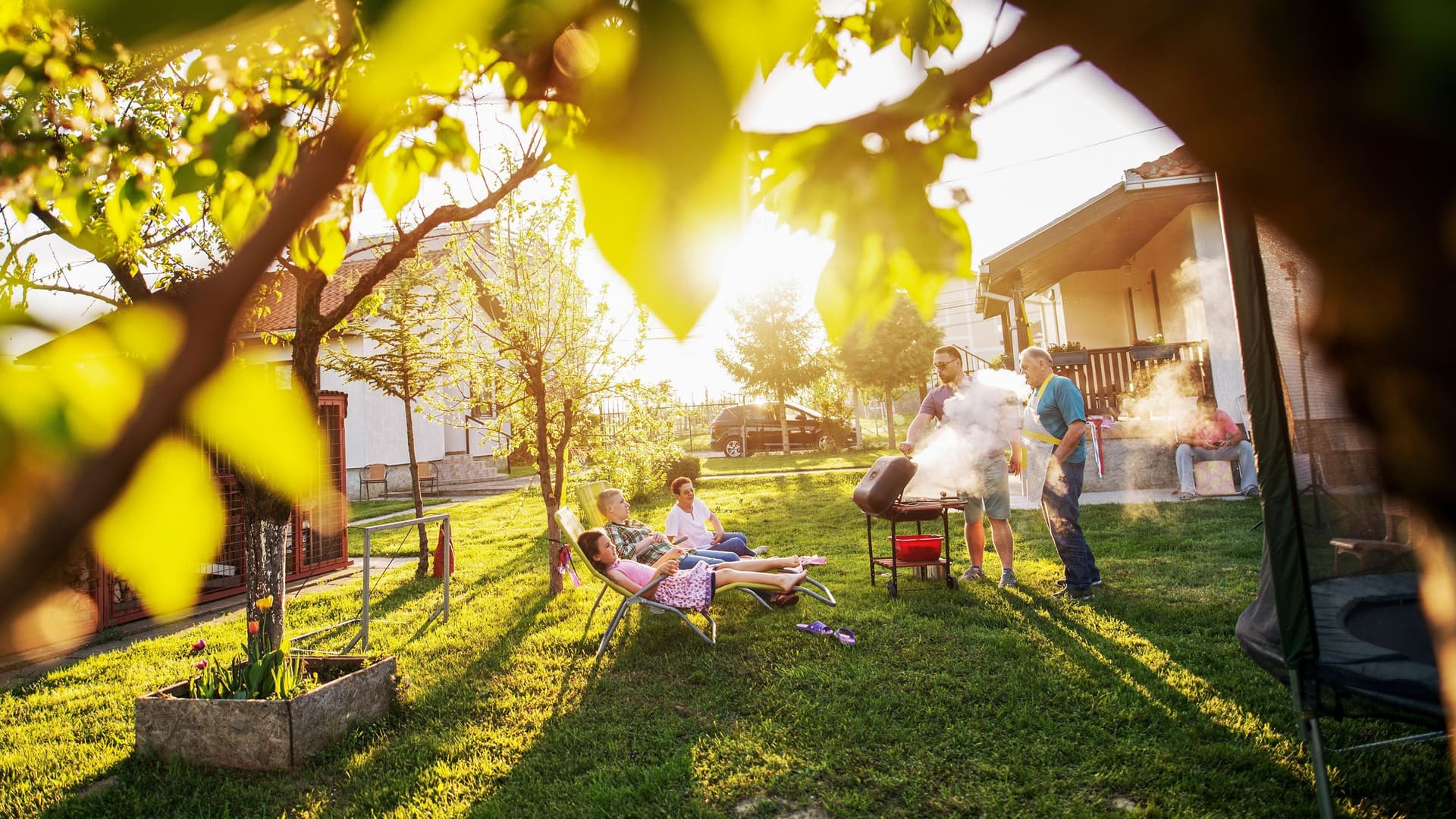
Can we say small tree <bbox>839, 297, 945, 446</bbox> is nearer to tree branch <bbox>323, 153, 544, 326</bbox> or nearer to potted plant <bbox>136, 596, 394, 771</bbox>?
potted plant <bbox>136, 596, 394, 771</bbox>

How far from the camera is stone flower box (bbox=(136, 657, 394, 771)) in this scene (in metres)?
3.43

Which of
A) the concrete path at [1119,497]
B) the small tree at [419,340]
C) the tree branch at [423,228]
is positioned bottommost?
the concrete path at [1119,497]

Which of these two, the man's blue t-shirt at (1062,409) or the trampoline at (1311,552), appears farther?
the man's blue t-shirt at (1062,409)

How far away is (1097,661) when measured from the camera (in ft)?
13.5

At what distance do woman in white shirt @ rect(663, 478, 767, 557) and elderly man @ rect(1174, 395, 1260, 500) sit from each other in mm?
5531

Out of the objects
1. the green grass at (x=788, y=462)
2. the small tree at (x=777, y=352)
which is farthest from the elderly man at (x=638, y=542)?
the small tree at (x=777, y=352)

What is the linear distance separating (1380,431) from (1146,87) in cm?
19

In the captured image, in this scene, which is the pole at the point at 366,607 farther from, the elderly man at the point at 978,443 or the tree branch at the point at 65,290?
the tree branch at the point at 65,290

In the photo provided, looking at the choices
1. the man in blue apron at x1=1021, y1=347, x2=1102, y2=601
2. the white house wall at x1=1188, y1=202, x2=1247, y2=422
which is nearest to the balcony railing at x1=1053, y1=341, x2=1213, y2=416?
the white house wall at x1=1188, y1=202, x2=1247, y2=422

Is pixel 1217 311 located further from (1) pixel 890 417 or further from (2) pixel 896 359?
(2) pixel 896 359

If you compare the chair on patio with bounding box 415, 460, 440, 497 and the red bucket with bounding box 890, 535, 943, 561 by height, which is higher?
the chair on patio with bounding box 415, 460, 440, 497

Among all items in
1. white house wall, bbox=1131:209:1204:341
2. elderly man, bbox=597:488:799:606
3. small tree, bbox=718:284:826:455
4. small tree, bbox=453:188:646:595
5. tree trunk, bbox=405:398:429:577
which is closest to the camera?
elderly man, bbox=597:488:799:606

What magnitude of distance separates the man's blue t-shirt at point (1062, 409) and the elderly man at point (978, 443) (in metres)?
0.40

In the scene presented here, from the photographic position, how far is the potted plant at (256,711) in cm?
344
